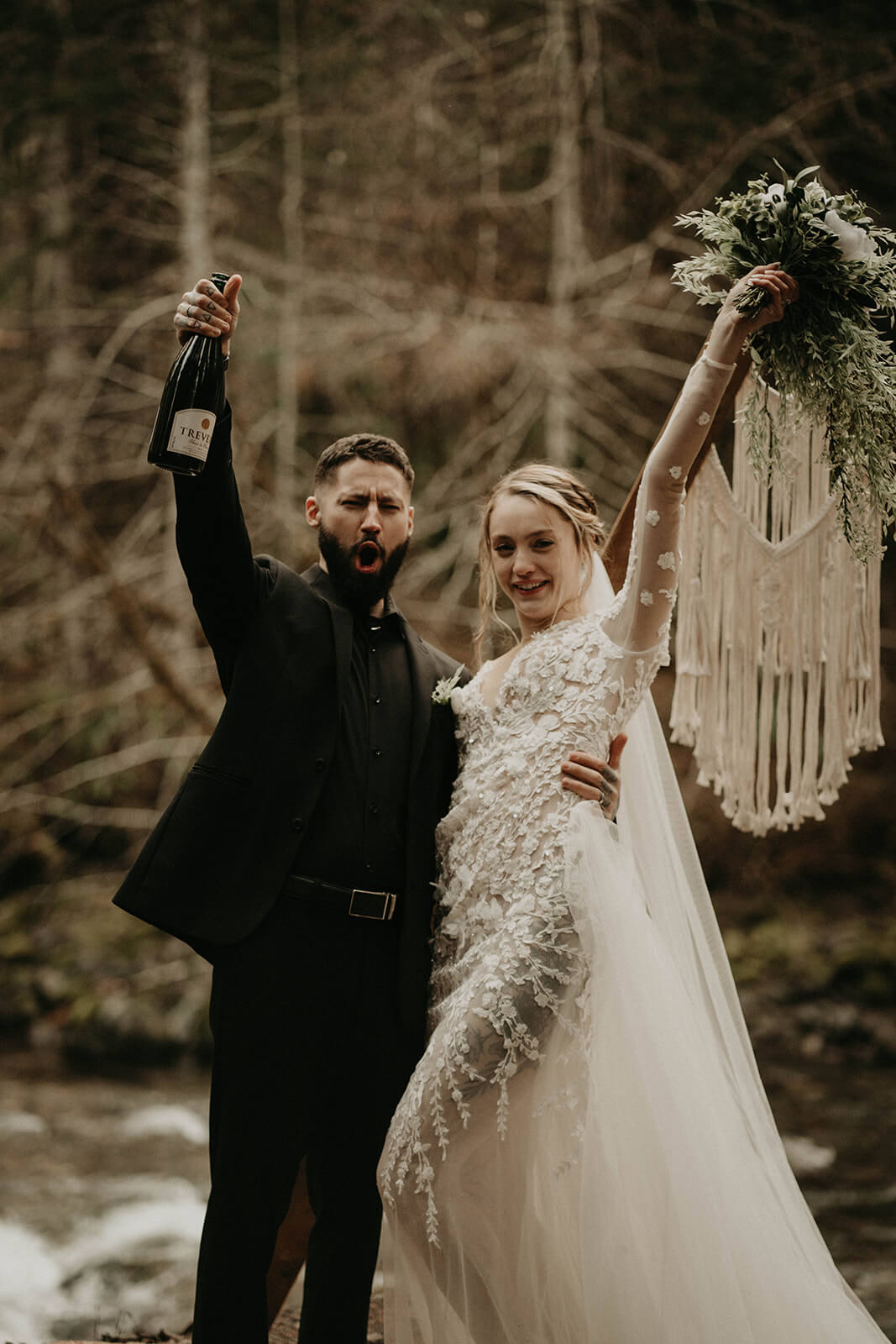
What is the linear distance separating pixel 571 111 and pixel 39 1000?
5556 mm

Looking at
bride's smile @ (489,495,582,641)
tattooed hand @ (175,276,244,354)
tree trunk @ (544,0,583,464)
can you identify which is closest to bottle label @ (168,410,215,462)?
tattooed hand @ (175,276,244,354)

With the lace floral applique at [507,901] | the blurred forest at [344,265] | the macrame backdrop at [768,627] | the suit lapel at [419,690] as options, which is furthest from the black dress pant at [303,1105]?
the blurred forest at [344,265]

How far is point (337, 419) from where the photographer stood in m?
6.30

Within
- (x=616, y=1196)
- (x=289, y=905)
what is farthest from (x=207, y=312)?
(x=616, y=1196)

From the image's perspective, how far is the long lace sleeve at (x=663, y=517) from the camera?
76.1 inches

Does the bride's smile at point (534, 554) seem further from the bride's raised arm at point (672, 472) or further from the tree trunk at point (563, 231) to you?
the tree trunk at point (563, 231)

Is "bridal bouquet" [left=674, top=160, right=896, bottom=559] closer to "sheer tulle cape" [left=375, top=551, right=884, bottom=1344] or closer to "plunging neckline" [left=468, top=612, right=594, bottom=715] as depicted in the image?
"plunging neckline" [left=468, top=612, right=594, bottom=715]

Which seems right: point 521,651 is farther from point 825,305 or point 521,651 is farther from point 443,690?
point 825,305

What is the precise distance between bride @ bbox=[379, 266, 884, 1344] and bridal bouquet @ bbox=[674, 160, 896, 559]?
0.08 metres

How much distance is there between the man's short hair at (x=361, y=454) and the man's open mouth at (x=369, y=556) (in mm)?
159

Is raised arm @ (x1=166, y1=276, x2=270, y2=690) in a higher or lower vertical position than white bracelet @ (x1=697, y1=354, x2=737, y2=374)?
lower

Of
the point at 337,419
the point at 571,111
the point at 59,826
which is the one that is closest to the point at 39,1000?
the point at 59,826

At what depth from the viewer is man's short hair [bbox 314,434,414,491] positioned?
226 cm

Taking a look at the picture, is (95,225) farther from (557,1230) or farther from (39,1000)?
(557,1230)
